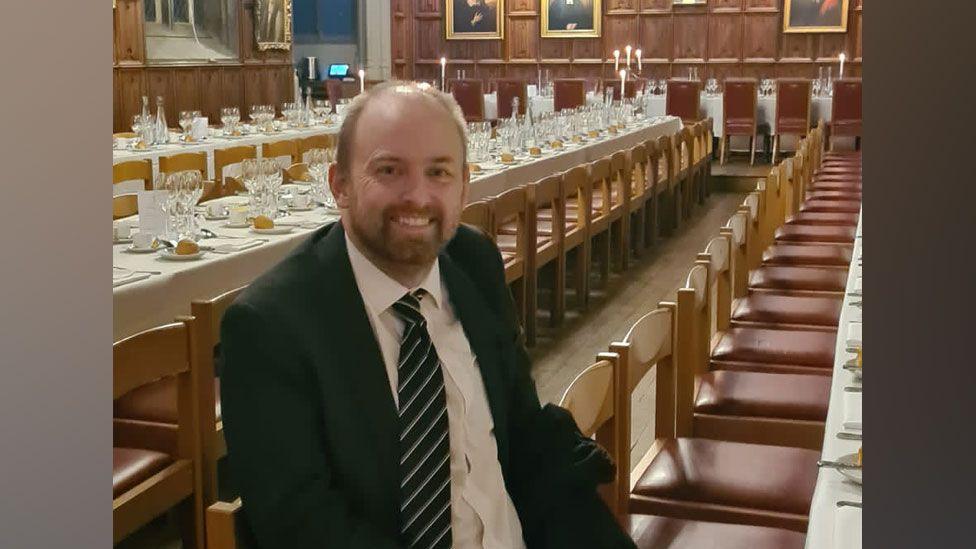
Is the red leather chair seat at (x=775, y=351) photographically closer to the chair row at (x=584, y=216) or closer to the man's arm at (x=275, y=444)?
the chair row at (x=584, y=216)

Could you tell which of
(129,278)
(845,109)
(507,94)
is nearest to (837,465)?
(129,278)

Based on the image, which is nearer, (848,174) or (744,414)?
(744,414)

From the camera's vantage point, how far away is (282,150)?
27.7ft

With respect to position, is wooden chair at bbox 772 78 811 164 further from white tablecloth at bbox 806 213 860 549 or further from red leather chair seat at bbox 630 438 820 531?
white tablecloth at bbox 806 213 860 549

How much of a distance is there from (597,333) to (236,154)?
8.77 ft

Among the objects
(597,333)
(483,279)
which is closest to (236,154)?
(597,333)

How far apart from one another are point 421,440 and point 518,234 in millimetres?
4256

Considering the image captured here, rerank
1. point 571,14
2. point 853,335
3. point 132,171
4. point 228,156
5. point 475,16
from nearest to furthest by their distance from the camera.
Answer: point 853,335 < point 132,171 < point 228,156 < point 571,14 < point 475,16

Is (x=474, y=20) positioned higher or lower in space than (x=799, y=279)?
higher

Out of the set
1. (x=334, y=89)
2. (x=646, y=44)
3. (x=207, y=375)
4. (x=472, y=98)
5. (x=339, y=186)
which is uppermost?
(x=646, y=44)

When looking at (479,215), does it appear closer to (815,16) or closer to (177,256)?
(177,256)

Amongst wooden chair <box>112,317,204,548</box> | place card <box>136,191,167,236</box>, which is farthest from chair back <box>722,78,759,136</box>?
wooden chair <box>112,317,204,548</box>

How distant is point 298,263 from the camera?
192 cm
